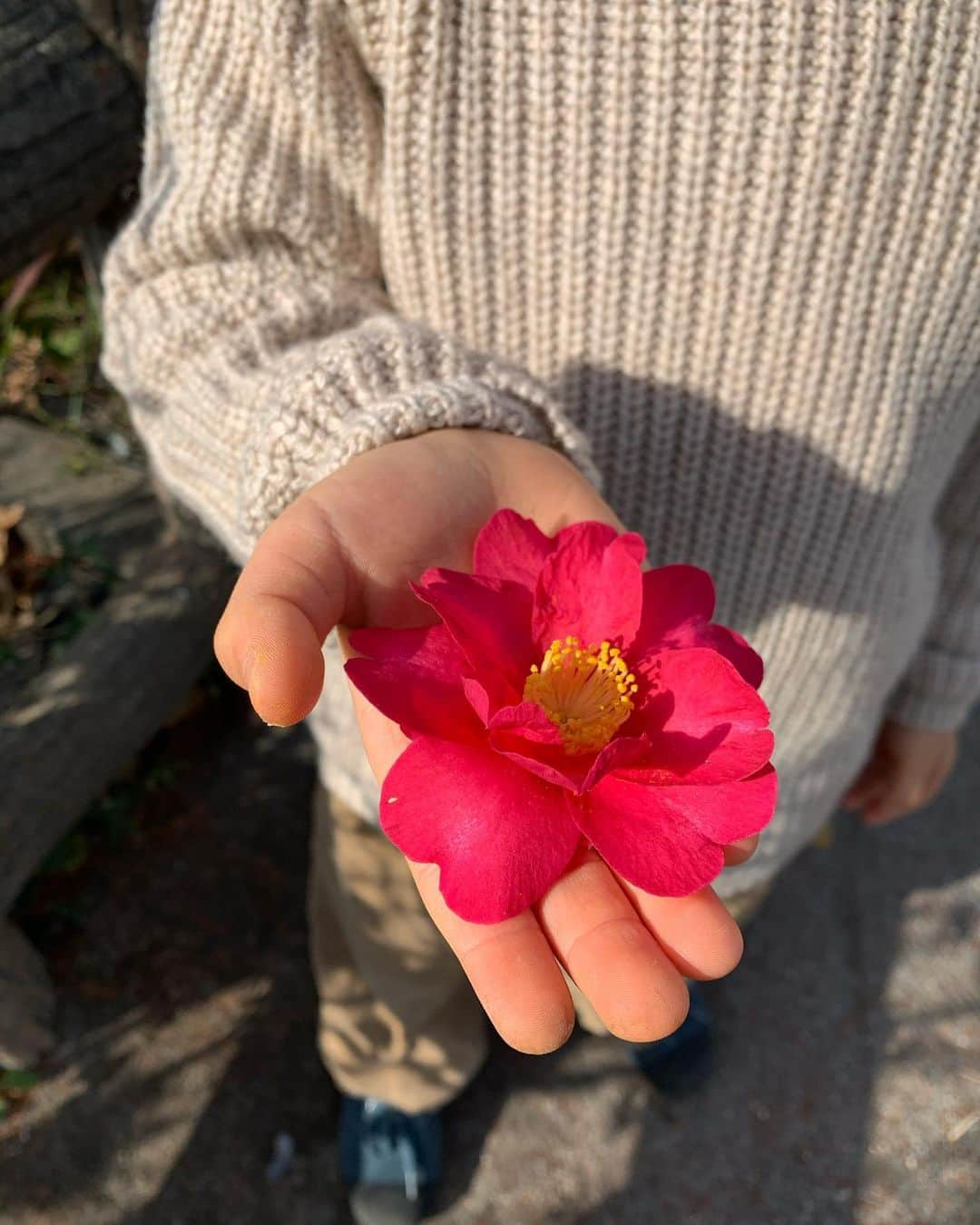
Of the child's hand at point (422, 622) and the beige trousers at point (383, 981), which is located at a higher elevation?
the child's hand at point (422, 622)

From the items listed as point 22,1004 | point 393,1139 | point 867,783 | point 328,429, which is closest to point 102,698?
point 22,1004

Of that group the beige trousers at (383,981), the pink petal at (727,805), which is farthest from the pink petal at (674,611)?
the beige trousers at (383,981)

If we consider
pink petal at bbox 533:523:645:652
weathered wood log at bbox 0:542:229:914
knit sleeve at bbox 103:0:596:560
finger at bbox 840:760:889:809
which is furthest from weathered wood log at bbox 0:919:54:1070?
finger at bbox 840:760:889:809

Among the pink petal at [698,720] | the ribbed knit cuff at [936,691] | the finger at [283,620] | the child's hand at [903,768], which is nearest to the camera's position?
the finger at [283,620]

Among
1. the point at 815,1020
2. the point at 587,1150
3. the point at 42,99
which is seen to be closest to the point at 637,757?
the point at 42,99

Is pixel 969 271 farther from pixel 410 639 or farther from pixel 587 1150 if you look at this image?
pixel 587 1150

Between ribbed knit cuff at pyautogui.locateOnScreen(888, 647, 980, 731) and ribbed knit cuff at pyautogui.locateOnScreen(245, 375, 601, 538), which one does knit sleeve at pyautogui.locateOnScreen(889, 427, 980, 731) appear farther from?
ribbed knit cuff at pyautogui.locateOnScreen(245, 375, 601, 538)

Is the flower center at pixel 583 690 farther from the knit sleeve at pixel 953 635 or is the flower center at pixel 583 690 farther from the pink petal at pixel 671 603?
the knit sleeve at pixel 953 635
